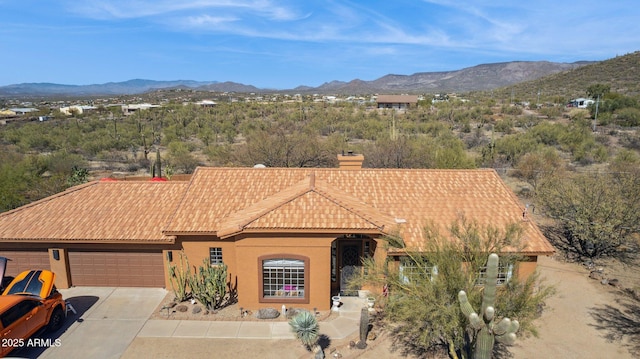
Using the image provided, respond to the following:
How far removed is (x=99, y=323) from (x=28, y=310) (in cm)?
239

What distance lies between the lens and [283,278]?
14820 mm

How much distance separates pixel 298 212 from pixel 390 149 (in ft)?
64.0

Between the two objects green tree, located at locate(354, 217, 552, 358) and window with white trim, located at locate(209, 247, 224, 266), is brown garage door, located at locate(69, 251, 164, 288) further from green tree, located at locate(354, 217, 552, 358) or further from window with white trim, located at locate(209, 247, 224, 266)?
green tree, located at locate(354, 217, 552, 358)

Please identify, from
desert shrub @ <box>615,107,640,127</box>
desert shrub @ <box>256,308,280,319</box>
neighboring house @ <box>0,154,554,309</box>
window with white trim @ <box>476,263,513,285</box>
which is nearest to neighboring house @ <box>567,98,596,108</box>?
desert shrub @ <box>615,107,640,127</box>

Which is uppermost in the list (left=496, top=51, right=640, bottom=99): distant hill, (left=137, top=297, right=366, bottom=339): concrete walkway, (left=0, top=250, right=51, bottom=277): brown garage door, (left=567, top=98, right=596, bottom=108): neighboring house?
(left=496, top=51, right=640, bottom=99): distant hill

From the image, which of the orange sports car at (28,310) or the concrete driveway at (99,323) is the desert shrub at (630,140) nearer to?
the concrete driveway at (99,323)

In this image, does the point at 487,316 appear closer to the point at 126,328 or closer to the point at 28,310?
the point at 126,328

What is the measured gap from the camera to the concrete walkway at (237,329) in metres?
13.7

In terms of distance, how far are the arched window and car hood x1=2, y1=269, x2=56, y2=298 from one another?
7.09 m

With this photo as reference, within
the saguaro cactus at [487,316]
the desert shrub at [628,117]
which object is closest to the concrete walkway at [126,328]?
the saguaro cactus at [487,316]

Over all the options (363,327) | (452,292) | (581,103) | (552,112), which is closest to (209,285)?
(363,327)

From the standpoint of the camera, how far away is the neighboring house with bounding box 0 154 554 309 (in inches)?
568

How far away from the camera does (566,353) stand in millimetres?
13039

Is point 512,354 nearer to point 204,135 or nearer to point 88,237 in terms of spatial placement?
point 88,237
